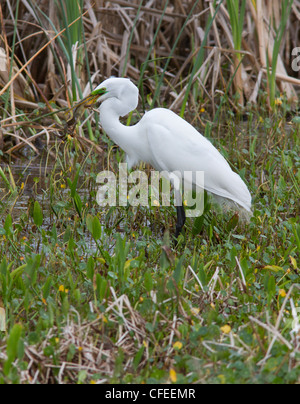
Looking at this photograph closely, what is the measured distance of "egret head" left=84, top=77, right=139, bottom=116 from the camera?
337cm

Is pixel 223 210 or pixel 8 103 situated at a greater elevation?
pixel 8 103

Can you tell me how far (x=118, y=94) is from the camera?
3389 mm

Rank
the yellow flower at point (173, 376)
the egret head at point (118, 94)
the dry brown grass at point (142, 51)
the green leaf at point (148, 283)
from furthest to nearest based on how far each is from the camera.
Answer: the dry brown grass at point (142, 51) < the egret head at point (118, 94) < the green leaf at point (148, 283) < the yellow flower at point (173, 376)

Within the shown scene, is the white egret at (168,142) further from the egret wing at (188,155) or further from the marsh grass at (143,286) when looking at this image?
the marsh grass at (143,286)

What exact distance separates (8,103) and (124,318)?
2739mm

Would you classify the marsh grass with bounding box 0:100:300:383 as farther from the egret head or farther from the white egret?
the egret head

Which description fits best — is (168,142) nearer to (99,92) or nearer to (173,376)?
(99,92)

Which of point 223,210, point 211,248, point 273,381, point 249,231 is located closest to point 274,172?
point 223,210

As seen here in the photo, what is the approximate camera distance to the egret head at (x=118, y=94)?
11.1ft

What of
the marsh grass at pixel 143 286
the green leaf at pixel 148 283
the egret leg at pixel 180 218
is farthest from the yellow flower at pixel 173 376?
the egret leg at pixel 180 218

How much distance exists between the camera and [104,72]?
544 cm

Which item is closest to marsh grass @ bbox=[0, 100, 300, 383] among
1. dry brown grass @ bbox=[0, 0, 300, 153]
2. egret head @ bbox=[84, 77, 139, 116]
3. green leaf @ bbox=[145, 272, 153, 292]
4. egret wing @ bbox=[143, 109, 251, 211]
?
green leaf @ bbox=[145, 272, 153, 292]
